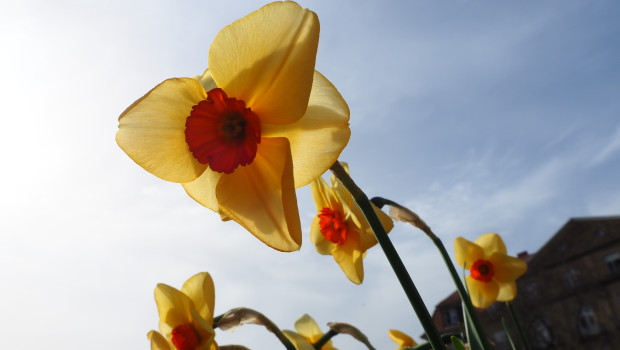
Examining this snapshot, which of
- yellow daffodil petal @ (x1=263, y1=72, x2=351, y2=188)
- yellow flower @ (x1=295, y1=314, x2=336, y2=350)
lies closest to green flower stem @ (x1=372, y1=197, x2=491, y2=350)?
yellow daffodil petal @ (x1=263, y1=72, x2=351, y2=188)

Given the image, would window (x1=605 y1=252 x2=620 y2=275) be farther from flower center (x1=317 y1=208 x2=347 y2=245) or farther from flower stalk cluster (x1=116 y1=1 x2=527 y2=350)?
flower stalk cluster (x1=116 y1=1 x2=527 y2=350)

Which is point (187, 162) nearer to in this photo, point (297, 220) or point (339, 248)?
point (297, 220)

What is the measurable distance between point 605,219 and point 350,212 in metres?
28.6

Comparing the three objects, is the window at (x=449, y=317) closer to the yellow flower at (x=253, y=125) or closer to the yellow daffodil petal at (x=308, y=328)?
the yellow daffodil petal at (x=308, y=328)

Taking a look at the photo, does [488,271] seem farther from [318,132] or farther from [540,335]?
[540,335]

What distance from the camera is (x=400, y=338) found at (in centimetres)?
203

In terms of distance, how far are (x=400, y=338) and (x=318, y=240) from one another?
812 mm

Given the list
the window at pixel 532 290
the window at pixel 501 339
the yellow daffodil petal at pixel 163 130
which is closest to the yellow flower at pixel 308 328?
the yellow daffodil petal at pixel 163 130

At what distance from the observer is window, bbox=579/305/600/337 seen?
22594mm

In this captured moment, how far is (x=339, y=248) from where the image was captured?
1.37 metres

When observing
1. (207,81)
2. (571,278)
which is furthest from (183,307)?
(571,278)

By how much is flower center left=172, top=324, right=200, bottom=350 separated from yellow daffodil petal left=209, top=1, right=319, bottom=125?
86cm

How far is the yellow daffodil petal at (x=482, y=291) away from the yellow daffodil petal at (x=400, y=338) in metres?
0.73

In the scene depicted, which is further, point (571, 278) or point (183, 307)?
point (571, 278)
